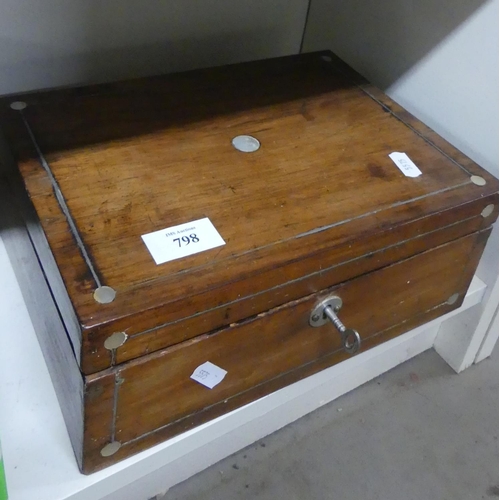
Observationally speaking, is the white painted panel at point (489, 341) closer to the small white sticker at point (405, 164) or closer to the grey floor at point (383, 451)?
the grey floor at point (383, 451)

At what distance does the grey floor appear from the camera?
0.83 metres

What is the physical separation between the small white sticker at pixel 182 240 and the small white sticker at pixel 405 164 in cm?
23

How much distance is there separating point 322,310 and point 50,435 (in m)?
0.30

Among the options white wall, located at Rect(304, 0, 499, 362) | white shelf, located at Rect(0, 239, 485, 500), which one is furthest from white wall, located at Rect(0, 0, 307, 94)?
white shelf, located at Rect(0, 239, 485, 500)

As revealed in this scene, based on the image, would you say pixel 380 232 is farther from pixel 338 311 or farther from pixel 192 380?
pixel 192 380

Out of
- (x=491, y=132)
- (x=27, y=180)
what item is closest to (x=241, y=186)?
(x=27, y=180)

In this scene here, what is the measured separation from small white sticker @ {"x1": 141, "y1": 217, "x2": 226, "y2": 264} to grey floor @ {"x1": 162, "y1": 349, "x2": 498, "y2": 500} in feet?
1.42

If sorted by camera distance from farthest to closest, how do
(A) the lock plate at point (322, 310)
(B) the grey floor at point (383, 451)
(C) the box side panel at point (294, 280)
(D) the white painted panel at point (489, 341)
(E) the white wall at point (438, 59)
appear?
1. (D) the white painted panel at point (489, 341)
2. (B) the grey floor at point (383, 451)
3. (E) the white wall at point (438, 59)
4. (A) the lock plate at point (322, 310)
5. (C) the box side panel at point (294, 280)

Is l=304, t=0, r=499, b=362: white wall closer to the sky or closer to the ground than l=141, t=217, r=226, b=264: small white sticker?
closer to the sky

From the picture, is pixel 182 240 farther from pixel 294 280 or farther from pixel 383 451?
pixel 383 451

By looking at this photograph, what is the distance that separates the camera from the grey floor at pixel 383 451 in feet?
2.71

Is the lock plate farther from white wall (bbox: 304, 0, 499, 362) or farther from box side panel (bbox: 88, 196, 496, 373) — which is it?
white wall (bbox: 304, 0, 499, 362)

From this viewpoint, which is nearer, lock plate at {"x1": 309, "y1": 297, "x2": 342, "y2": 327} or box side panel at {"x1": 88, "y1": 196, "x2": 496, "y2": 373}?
box side panel at {"x1": 88, "y1": 196, "x2": 496, "y2": 373}

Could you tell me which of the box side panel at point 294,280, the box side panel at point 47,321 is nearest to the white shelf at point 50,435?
the box side panel at point 47,321
